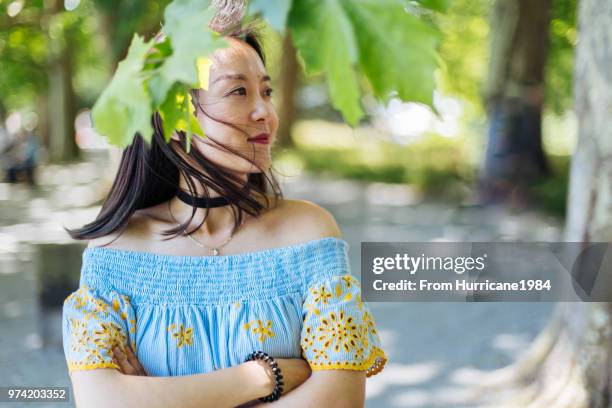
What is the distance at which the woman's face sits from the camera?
1.60m

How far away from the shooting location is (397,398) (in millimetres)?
4668

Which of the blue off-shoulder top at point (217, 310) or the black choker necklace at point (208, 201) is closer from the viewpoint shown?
the blue off-shoulder top at point (217, 310)

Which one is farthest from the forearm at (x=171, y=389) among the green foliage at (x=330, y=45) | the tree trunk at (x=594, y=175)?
the tree trunk at (x=594, y=175)

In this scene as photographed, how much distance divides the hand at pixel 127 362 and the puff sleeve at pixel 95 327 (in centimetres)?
1

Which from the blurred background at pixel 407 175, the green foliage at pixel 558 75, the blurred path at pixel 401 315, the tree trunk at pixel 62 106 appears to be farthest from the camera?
the tree trunk at pixel 62 106

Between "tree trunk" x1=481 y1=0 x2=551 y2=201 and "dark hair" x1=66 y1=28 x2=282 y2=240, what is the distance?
764 centimetres

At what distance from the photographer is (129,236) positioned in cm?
174

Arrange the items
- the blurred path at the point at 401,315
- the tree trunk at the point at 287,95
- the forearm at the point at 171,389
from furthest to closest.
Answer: the tree trunk at the point at 287,95 < the blurred path at the point at 401,315 < the forearm at the point at 171,389

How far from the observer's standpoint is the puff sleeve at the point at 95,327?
1.58 meters

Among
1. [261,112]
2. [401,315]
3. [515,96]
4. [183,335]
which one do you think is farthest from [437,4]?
[515,96]

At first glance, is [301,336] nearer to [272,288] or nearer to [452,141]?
[272,288]

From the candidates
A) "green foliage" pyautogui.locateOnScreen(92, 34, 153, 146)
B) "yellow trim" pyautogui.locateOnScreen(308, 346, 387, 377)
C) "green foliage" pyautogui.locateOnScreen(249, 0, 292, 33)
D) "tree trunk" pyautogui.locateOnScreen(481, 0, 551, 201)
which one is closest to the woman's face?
"yellow trim" pyautogui.locateOnScreen(308, 346, 387, 377)

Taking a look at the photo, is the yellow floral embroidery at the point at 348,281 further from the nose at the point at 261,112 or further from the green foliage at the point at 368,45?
the green foliage at the point at 368,45

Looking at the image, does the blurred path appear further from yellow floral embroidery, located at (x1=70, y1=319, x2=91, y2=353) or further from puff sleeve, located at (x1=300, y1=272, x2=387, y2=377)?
yellow floral embroidery, located at (x1=70, y1=319, x2=91, y2=353)
